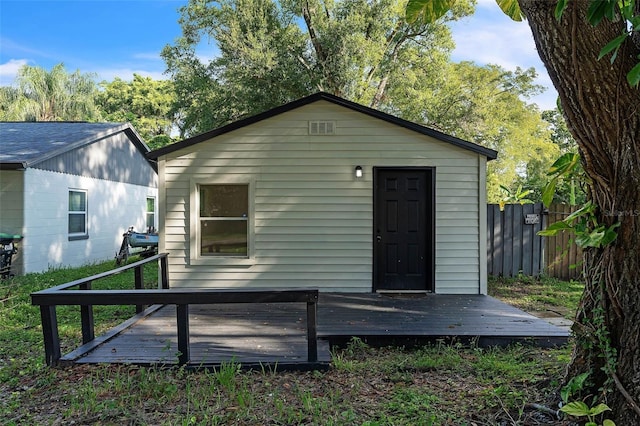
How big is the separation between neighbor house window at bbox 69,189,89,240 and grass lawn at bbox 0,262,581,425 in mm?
7585

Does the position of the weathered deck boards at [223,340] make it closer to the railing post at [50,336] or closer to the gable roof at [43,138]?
the railing post at [50,336]

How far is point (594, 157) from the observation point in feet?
7.62

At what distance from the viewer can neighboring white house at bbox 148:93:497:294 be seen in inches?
268

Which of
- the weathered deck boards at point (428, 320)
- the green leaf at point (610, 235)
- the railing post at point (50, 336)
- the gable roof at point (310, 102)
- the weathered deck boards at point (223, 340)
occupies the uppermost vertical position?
the gable roof at point (310, 102)

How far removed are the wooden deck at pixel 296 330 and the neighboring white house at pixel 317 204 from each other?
78 centimetres

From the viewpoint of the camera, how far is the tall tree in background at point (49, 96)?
22469 millimetres

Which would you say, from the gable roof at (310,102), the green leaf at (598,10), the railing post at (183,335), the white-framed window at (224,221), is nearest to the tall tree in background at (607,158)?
the green leaf at (598,10)

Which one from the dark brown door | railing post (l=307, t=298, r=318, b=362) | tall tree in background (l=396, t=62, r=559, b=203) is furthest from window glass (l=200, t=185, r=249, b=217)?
tall tree in background (l=396, t=62, r=559, b=203)

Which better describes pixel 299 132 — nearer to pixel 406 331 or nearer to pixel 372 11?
pixel 406 331

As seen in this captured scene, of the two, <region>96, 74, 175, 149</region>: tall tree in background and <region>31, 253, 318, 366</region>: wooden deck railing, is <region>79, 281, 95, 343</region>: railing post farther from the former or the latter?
<region>96, 74, 175, 149</region>: tall tree in background

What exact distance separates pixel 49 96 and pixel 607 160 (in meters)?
27.6

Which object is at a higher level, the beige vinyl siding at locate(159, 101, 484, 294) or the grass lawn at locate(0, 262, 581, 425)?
the beige vinyl siding at locate(159, 101, 484, 294)

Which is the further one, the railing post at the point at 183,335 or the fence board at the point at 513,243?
the fence board at the point at 513,243

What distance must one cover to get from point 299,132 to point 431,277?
10.5 feet
